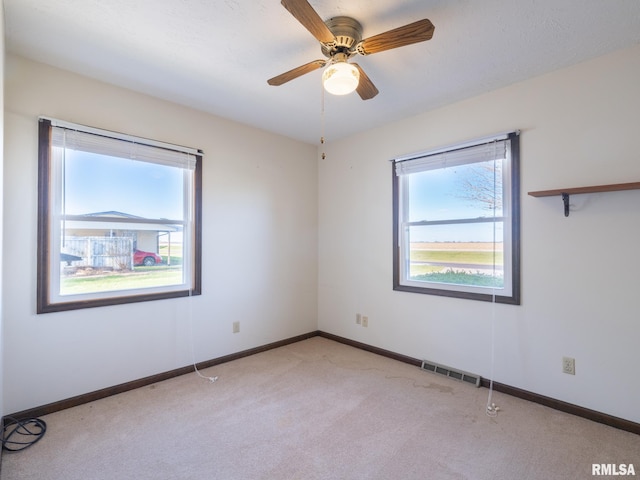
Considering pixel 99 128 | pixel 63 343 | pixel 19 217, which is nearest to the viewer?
pixel 19 217

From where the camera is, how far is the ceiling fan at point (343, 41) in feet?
4.89

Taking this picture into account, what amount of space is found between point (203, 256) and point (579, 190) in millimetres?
3124

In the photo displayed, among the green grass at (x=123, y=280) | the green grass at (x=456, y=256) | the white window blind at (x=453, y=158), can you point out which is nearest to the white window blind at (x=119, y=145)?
the green grass at (x=123, y=280)

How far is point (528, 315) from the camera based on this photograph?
8.19 ft

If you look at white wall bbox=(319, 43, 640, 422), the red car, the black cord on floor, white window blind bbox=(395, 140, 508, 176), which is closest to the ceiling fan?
white window blind bbox=(395, 140, 508, 176)

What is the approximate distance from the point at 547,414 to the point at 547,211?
1.50 m

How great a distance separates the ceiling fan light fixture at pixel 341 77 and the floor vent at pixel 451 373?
256 centimetres

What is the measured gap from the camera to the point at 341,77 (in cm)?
174

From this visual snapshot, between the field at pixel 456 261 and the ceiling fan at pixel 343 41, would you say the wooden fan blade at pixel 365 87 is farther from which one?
the field at pixel 456 261

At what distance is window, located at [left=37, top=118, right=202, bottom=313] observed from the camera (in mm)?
2299

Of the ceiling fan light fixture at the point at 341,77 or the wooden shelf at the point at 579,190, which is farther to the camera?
the wooden shelf at the point at 579,190

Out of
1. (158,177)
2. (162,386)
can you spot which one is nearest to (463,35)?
(158,177)

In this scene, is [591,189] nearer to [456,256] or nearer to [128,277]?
[456,256]

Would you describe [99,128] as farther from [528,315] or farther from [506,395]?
[506,395]
